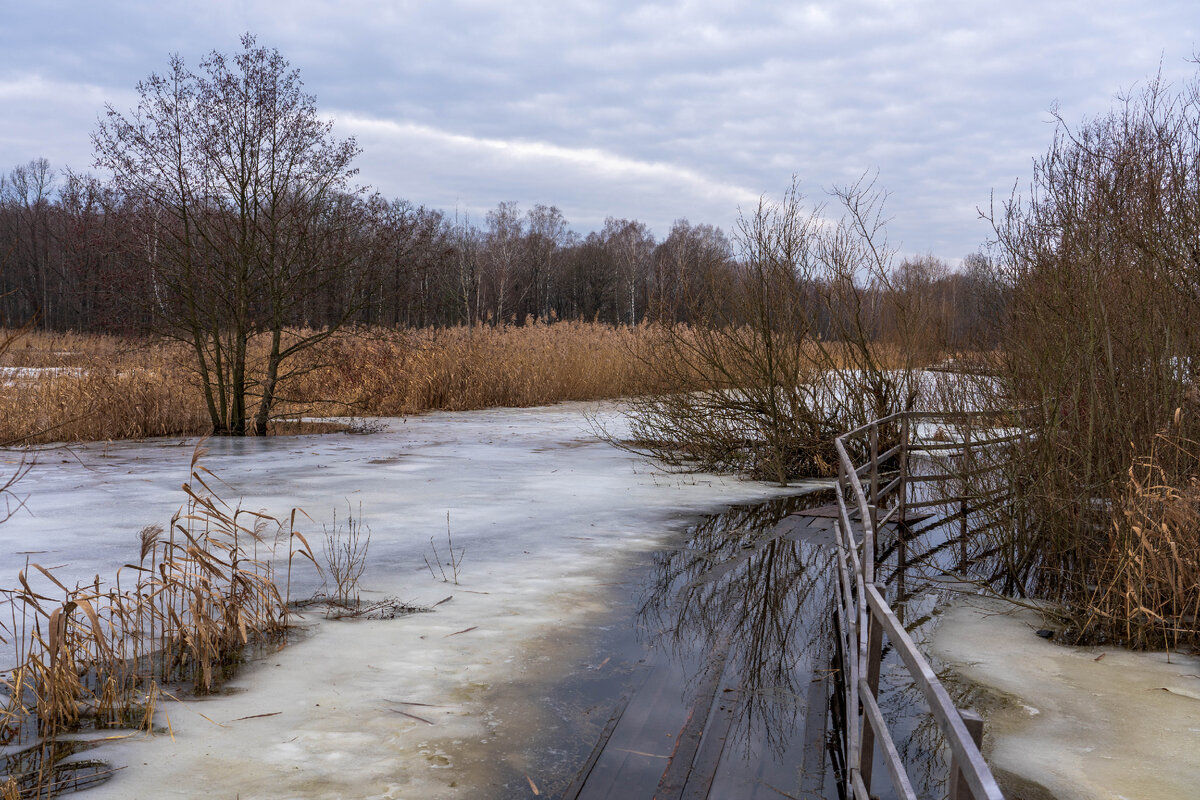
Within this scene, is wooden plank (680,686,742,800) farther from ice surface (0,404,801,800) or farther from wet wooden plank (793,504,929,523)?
wet wooden plank (793,504,929,523)

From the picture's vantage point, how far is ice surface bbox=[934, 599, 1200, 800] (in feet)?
13.0

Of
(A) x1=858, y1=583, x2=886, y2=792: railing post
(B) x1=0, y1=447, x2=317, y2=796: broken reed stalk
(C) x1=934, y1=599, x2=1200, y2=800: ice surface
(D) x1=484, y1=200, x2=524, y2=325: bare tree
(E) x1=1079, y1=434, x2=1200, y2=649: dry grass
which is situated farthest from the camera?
(D) x1=484, y1=200, x2=524, y2=325: bare tree

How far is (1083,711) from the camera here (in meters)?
4.74

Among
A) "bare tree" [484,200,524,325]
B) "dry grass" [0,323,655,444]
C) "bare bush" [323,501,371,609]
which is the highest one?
"bare tree" [484,200,524,325]

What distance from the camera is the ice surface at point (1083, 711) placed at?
13.0 feet

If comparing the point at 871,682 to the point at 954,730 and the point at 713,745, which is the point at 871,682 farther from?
the point at 954,730

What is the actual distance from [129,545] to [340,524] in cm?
182

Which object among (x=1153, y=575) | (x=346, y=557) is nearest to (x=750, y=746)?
(x=1153, y=575)

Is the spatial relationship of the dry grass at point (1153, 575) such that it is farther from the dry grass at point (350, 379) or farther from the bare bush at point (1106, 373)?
the dry grass at point (350, 379)

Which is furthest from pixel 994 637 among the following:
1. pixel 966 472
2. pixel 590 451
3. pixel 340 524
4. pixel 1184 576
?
pixel 590 451

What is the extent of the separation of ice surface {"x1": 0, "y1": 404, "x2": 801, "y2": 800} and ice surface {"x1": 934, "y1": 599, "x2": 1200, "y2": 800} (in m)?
2.38

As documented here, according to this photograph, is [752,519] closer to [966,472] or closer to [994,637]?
[966,472]

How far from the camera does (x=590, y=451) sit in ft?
48.3

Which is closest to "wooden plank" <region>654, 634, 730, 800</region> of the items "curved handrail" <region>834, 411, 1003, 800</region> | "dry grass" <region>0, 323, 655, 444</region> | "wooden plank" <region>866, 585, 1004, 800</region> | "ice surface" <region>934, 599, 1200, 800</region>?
"curved handrail" <region>834, 411, 1003, 800</region>
